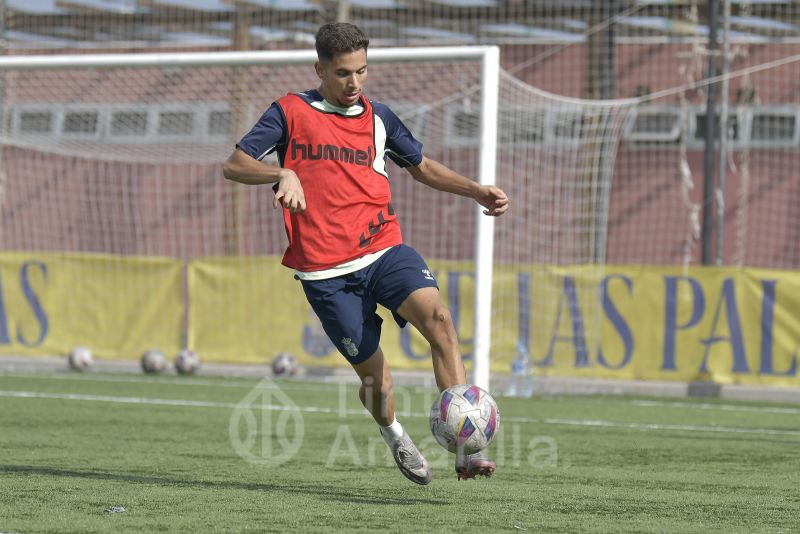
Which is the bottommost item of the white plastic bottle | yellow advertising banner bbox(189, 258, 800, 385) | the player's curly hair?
the white plastic bottle

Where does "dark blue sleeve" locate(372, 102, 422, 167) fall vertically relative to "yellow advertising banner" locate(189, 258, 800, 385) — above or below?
above

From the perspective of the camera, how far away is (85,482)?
6.57 metres

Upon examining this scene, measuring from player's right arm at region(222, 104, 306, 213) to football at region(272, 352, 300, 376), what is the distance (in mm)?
10545

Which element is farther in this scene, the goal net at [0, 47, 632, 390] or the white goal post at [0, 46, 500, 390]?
the goal net at [0, 47, 632, 390]

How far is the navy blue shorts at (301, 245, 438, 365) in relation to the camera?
609cm

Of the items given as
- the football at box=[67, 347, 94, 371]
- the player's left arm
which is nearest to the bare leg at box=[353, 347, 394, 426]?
the player's left arm

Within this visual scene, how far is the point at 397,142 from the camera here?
6387mm

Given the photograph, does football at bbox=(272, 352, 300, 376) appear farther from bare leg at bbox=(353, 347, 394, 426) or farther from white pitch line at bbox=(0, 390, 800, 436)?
bare leg at bbox=(353, 347, 394, 426)

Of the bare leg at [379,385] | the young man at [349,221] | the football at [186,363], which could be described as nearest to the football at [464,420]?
the young man at [349,221]

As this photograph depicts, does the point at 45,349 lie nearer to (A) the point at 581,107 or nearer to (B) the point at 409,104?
(B) the point at 409,104

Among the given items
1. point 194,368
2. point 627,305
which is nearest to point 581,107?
point 627,305

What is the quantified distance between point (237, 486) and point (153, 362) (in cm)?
1043

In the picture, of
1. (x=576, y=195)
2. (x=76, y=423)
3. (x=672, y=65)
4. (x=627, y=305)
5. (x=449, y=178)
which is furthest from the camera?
(x=672, y=65)

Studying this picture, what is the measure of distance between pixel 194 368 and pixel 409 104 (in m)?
4.44
